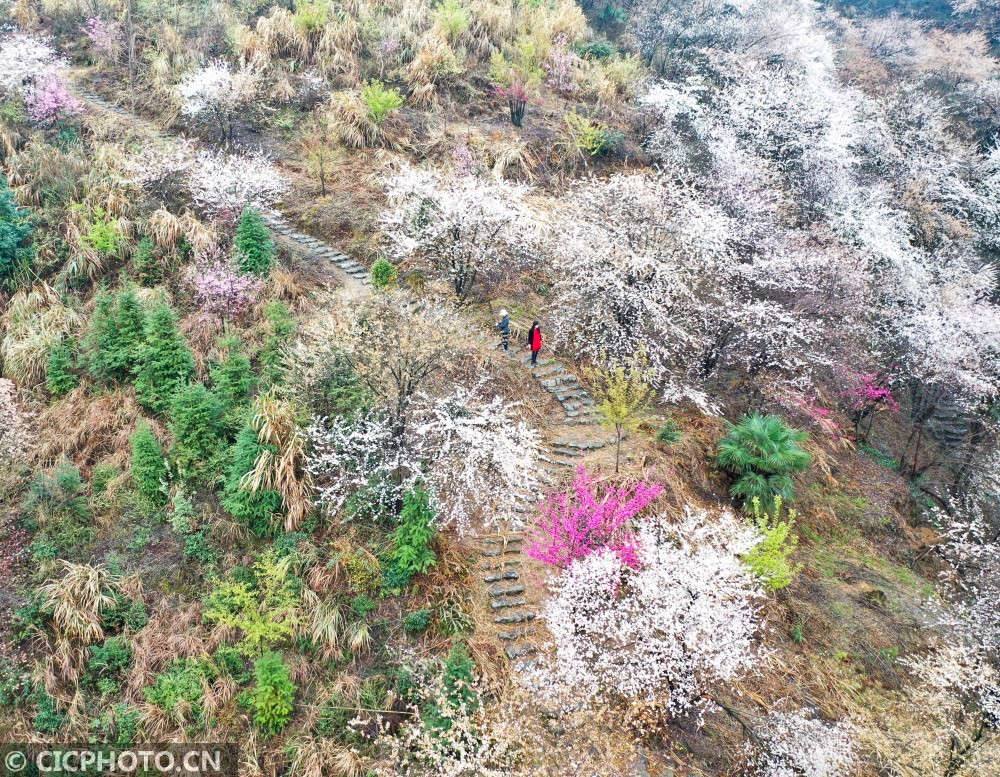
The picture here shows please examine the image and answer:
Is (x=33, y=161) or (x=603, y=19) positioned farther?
(x=603, y=19)

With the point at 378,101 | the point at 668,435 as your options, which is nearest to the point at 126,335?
the point at 378,101

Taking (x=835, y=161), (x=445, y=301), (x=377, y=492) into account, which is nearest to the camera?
(x=377, y=492)

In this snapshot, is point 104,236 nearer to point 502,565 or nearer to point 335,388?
point 335,388

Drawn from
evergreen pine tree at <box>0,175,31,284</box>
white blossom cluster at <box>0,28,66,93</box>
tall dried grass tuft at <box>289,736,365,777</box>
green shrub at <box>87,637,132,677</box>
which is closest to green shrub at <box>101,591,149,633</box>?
green shrub at <box>87,637,132,677</box>

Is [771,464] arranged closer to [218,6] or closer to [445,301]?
[445,301]

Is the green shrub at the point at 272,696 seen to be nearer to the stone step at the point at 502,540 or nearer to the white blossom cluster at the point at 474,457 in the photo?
the white blossom cluster at the point at 474,457

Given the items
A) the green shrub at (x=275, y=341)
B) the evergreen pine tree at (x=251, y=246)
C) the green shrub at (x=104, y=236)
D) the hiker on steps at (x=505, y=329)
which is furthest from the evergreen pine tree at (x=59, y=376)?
the hiker on steps at (x=505, y=329)

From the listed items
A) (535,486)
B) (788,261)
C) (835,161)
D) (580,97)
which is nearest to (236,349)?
(535,486)
